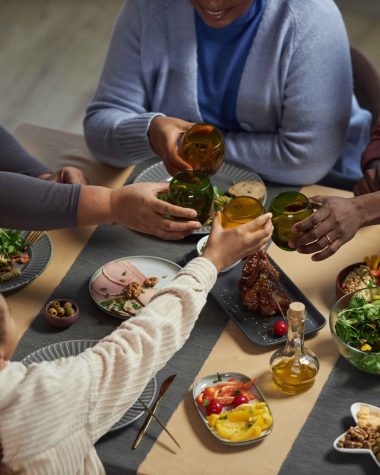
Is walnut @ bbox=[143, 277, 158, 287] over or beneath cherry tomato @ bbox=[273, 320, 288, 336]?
beneath

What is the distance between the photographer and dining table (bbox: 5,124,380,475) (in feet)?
5.89

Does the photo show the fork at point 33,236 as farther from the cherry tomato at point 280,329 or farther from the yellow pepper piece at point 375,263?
the yellow pepper piece at point 375,263

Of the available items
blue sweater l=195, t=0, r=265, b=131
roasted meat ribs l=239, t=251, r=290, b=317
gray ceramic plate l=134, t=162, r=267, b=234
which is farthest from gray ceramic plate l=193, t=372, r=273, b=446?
blue sweater l=195, t=0, r=265, b=131

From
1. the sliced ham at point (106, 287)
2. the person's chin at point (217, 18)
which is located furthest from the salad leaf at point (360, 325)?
the person's chin at point (217, 18)


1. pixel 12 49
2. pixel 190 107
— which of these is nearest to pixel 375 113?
pixel 190 107

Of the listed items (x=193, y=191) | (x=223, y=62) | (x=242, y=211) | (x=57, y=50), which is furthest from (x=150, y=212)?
(x=57, y=50)

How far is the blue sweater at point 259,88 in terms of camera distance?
262 centimetres

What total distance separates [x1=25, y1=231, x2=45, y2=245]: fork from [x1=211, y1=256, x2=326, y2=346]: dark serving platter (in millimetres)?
519

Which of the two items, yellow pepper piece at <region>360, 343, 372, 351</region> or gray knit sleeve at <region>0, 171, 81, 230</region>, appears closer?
yellow pepper piece at <region>360, 343, 372, 351</region>

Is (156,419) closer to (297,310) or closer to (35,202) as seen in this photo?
(297,310)

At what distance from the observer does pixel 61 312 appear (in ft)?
6.98

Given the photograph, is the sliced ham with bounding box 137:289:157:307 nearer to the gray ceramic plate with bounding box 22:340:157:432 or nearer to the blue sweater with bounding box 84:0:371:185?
the gray ceramic plate with bounding box 22:340:157:432

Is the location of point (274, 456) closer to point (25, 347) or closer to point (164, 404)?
point (164, 404)

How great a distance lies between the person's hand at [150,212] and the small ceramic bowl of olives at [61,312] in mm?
247
